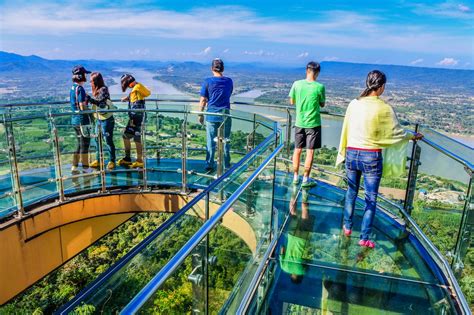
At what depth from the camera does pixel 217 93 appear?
555 centimetres

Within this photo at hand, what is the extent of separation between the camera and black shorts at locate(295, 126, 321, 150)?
459 centimetres

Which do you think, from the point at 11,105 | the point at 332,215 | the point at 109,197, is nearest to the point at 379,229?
the point at 332,215

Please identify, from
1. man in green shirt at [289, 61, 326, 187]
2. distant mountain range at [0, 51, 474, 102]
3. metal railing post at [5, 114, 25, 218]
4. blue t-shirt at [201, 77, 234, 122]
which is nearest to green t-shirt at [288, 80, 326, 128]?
man in green shirt at [289, 61, 326, 187]

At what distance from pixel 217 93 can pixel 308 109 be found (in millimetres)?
1625

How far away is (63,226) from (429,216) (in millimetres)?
5055

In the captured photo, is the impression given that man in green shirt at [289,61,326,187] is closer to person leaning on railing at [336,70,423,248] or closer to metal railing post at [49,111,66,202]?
person leaning on railing at [336,70,423,248]

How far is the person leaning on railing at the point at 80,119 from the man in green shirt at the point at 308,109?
10.1ft

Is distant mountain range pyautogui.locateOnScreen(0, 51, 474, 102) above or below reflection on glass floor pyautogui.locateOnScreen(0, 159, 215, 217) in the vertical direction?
above

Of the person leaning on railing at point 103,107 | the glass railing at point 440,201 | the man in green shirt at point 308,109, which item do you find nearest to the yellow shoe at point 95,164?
the person leaning on railing at point 103,107

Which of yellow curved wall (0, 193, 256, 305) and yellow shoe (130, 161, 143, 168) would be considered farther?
yellow shoe (130, 161, 143, 168)

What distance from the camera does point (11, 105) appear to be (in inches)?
334

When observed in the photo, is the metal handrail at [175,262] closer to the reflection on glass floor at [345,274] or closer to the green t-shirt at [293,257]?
the reflection on glass floor at [345,274]

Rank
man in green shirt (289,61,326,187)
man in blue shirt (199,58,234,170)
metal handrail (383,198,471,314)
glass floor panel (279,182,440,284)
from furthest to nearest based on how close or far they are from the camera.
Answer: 1. man in blue shirt (199,58,234,170)
2. man in green shirt (289,61,326,187)
3. glass floor panel (279,182,440,284)
4. metal handrail (383,198,471,314)

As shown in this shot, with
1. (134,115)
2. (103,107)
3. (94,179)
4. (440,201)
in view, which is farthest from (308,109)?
(94,179)
